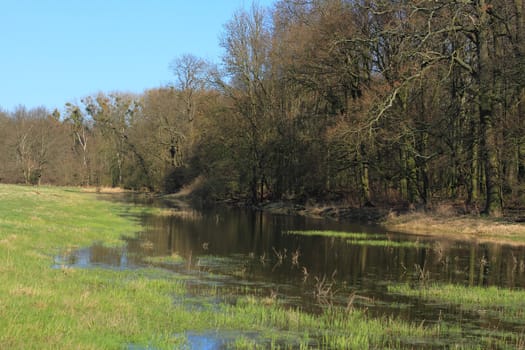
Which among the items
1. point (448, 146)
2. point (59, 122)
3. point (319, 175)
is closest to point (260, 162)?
point (319, 175)

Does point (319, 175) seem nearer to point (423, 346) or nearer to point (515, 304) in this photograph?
point (515, 304)

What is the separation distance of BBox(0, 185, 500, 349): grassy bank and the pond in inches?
23.3

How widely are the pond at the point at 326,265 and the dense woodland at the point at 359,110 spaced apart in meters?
9.18

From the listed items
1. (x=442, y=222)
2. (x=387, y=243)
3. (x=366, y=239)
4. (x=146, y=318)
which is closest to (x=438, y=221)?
(x=442, y=222)

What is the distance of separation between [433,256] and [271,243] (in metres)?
7.46

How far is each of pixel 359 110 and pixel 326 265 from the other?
70.1 feet

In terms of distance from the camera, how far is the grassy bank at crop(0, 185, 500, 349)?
29.4ft

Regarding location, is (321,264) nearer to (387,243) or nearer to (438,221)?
(387,243)

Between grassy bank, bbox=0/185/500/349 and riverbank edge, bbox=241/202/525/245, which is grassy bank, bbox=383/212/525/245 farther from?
grassy bank, bbox=0/185/500/349

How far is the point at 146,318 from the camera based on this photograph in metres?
10.7

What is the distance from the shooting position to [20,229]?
22094mm

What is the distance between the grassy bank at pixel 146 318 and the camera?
29.4 feet

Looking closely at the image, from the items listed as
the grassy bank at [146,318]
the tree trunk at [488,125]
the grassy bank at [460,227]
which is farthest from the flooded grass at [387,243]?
the grassy bank at [146,318]

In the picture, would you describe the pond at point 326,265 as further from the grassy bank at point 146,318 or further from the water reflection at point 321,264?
the grassy bank at point 146,318
